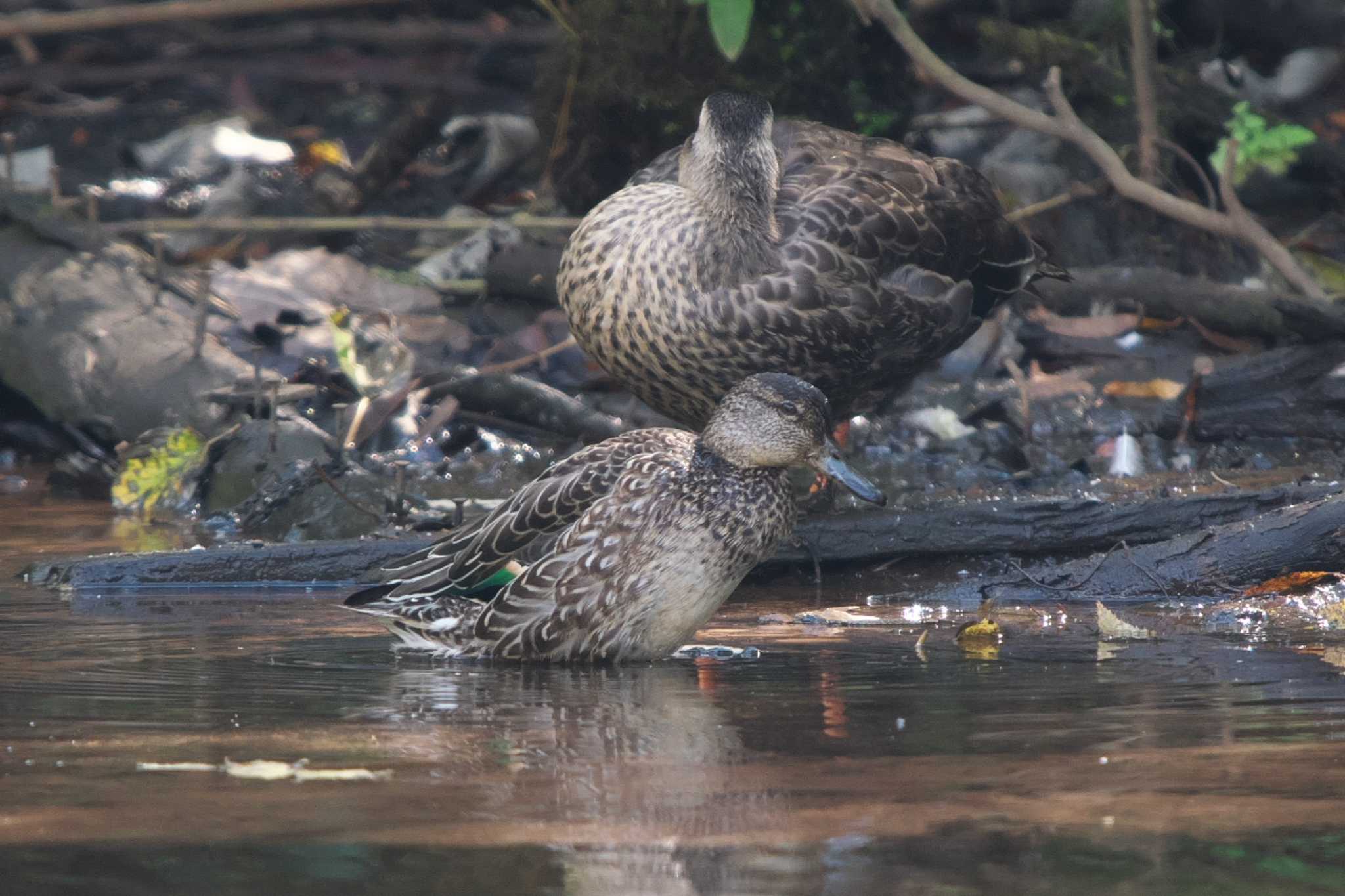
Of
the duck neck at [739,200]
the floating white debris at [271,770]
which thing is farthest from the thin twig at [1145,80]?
the floating white debris at [271,770]

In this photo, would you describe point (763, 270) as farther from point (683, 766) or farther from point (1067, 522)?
point (683, 766)

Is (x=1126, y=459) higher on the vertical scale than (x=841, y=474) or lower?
higher

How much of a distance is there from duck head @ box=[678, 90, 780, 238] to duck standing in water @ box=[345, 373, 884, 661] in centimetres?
116

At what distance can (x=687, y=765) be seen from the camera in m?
3.47

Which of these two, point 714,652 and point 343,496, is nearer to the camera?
point 714,652

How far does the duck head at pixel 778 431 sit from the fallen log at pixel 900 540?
1.79ft

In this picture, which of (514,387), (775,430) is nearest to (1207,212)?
(514,387)

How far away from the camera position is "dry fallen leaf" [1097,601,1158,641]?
4.80 meters

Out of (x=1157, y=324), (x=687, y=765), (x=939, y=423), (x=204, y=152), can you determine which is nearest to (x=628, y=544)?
(x=687, y=765)

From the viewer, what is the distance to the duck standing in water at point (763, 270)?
6086mm

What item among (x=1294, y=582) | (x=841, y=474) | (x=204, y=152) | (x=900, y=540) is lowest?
(x=1294, y=582)

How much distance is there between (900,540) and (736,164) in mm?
1382

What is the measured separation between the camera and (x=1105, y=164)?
8.11 m

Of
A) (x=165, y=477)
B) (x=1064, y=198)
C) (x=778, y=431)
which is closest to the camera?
(x=778, y=431)
